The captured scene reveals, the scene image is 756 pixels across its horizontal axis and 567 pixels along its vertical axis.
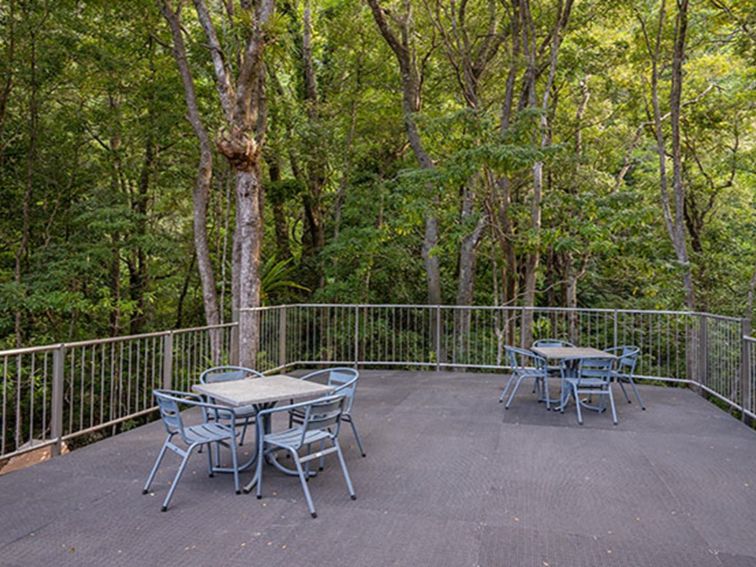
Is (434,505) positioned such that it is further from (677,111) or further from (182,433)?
(677,111)

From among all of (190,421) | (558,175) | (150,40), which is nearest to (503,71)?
(558,175)

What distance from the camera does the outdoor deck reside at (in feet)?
9.17

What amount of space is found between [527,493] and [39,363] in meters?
8.77

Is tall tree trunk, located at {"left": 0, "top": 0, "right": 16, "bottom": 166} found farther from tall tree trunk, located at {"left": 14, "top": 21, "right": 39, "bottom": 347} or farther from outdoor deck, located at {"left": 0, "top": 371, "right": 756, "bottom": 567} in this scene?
outdoor deck, located at {"left": 0, "top": 371, "right": 756, "bottom": 567}

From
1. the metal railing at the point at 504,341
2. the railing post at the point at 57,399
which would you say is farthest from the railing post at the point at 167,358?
the metal railing at the point at 504,341

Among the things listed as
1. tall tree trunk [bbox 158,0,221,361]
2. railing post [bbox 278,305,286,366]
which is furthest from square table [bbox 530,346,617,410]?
tall tree trunk [bbox 158,0,221,361]

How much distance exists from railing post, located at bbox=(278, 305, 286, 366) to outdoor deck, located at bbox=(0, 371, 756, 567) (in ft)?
10.1

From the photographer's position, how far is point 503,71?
434 inches

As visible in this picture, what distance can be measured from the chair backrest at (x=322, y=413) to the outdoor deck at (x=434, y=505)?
508 millimetres

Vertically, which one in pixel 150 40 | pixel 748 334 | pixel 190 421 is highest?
pixel 150 40

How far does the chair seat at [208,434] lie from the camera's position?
3.52 metres

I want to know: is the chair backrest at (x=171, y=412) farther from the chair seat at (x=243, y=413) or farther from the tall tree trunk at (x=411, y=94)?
the tall tree trunk at (x=411, y=94)

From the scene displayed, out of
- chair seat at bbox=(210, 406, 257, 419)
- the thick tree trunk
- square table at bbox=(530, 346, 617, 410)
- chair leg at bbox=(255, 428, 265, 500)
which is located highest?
the thick tree trunk

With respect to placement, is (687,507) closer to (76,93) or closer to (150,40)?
(150,40)
